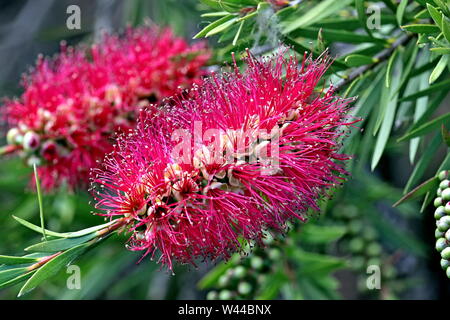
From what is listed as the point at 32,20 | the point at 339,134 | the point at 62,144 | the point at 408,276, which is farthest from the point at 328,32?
the point at 32,20

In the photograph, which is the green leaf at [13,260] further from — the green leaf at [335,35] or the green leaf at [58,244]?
the green leaf at [335,35]

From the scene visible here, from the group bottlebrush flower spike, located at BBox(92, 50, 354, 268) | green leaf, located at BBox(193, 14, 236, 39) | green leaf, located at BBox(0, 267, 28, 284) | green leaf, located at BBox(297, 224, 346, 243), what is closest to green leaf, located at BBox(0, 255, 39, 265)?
green leaf, located at BBox(0, 267, 28, 284)

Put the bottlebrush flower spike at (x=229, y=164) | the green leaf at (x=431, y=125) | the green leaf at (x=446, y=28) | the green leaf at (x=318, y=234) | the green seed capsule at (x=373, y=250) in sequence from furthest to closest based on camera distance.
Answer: the green seed capsule at (x=373, y=250) < the green leaf at (x=318, y=234) < the green leaf at (x=431, y=125) < the bottlebrush flower spike at (x=229, y=164) < the green leaf at (x=446, y=28)

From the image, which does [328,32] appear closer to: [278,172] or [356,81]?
[356,81]

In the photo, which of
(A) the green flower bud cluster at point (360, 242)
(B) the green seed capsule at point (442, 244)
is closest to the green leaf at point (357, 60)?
(B) the green seed capsule at point (442, 244)

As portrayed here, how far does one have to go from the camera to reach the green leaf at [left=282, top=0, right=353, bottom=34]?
1.32 metres

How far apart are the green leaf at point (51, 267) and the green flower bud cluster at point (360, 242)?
1.28 meters

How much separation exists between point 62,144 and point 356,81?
3.07 ft

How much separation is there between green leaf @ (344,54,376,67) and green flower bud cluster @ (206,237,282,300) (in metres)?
0.64

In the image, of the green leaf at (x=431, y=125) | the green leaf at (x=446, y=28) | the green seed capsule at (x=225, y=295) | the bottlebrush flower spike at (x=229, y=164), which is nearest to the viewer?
the green leaf at (x=446, y=28)

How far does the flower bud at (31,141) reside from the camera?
177 cm

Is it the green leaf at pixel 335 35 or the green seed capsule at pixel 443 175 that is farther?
the green leaf at pixel 335 35

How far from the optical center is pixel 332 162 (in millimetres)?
1225

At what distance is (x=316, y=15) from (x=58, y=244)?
760mm
